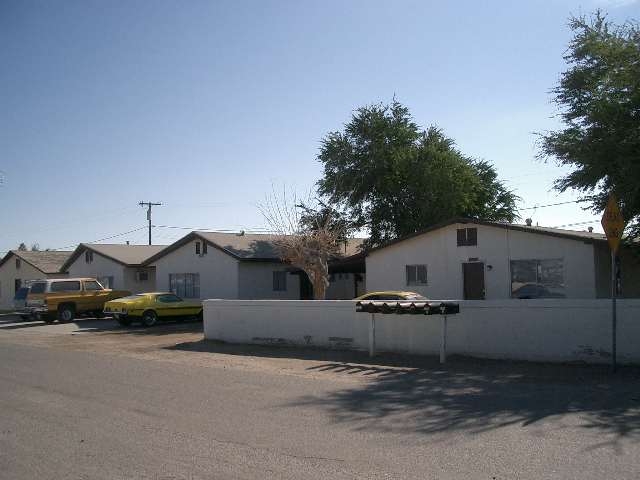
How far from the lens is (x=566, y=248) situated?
21.0m

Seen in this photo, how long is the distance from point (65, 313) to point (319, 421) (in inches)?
1011

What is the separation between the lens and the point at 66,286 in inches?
1260

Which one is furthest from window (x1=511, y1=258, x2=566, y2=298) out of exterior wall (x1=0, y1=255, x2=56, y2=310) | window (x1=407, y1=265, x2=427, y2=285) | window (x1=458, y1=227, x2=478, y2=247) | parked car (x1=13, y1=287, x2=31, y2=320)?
exterior wall (x1=0, y1=255, x2=56, y2=310)

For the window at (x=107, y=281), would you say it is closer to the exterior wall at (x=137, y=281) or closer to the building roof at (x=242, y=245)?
the exterior wall at (x=137, y=281)

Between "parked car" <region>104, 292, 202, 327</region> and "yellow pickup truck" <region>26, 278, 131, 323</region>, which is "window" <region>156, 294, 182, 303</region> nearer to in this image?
"parked car" <region>104, 292, 202, 327</region>

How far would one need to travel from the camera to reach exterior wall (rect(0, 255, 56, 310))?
47.6m

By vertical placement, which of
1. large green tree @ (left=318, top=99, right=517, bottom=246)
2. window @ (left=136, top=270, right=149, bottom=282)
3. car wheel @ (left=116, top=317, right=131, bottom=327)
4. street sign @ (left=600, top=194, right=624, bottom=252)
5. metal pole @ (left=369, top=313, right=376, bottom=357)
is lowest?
car wheel @ (left=116, top=317, right=131, bottom=327)

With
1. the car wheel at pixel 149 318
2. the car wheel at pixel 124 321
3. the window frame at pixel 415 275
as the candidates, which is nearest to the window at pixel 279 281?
the car wheel at pixel 149 318

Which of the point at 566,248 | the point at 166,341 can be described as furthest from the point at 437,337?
the point at 166,341

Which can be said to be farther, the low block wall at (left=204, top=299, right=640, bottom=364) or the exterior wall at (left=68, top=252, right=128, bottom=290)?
the exterior wall at (left=68, top=252, right=128, bottom=290)

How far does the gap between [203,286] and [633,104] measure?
867 inches

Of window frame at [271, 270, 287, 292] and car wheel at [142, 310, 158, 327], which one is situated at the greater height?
window frame at [271, 270, 287, 292]

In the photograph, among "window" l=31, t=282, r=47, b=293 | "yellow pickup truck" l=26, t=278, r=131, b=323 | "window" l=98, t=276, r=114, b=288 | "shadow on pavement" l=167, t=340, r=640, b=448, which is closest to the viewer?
"shadow on pavement" l=167, t=340, r=640, b=448

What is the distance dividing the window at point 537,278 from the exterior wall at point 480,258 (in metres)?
0.17
